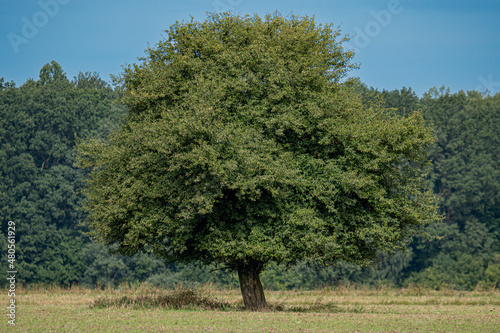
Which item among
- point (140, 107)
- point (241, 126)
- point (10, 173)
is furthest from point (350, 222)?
point (10, 173)

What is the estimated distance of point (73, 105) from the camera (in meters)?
74.5

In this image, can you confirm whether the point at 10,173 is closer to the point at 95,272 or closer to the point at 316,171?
the point at 95,272

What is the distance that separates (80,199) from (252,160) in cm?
5045

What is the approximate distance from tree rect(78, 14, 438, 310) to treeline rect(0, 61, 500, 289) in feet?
121

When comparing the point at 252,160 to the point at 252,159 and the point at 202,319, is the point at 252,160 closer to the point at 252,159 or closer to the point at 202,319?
the point at 252,159

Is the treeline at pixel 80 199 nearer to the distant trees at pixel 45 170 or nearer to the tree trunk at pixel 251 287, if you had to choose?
the distant trees at pixel 45 170

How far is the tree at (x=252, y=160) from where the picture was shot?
2267 cm

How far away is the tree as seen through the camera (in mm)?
22672

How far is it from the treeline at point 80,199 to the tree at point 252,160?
121ft

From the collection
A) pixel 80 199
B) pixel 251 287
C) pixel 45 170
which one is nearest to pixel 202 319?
pixel 251 287

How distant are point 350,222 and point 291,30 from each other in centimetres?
926

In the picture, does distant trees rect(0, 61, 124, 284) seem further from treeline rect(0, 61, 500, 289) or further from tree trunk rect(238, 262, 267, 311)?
tree trunk rect(238, 262, 267, 311)

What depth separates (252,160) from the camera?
22.2 m

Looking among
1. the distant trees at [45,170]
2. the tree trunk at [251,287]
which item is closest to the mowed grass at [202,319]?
the tree trunk at [251,287]
